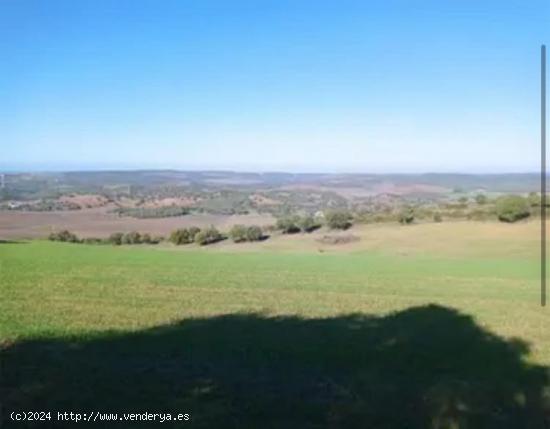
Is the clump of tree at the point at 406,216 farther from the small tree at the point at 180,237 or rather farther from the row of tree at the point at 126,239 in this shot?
the row of tree at the point at 126,239

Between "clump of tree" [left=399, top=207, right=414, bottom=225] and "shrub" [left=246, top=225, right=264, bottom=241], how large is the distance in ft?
4.80

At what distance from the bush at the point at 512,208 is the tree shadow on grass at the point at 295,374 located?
1.13 metres

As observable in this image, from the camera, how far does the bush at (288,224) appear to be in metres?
5.75

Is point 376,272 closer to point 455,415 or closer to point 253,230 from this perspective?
point 253,230

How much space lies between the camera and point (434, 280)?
19.4 feet

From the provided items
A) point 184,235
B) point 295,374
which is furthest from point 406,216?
point 295,374

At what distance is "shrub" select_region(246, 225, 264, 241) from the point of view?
581 cm

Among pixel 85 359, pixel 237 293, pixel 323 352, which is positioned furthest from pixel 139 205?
pixel 323 352

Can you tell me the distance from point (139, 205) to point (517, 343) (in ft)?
11.6

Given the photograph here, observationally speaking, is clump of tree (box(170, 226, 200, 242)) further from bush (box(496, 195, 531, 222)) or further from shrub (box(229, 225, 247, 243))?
bush (box(496, 195, 531, 222))

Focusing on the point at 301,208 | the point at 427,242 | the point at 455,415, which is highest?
the point at 301,208

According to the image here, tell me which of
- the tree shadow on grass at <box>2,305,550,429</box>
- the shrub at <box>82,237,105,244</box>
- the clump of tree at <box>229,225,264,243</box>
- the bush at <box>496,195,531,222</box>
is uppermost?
the bush at <box>496,195,531,222</box>

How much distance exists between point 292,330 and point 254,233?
136 centimetres

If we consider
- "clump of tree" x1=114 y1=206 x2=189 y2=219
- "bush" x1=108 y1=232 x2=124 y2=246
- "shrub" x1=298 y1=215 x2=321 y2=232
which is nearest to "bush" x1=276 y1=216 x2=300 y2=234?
"shrub" x1=298 y1=215 x2=321 y2=232
